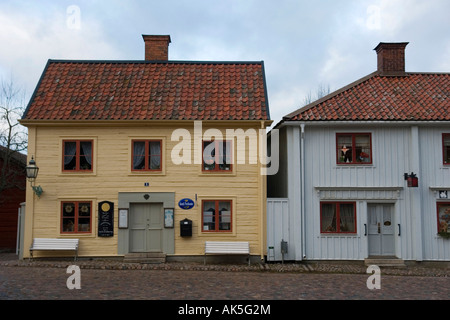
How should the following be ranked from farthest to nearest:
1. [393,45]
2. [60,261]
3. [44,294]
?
[393,45] → [60,261] → [44,294]

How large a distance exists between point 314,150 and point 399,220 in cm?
381

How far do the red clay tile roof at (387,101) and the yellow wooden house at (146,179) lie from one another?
240 cm

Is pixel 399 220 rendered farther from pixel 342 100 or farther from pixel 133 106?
pixel 133 106

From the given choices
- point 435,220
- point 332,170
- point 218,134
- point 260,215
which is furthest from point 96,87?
point 435,220

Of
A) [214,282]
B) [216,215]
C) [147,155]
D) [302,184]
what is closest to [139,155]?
[147,155]

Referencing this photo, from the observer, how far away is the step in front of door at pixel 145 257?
1653cm

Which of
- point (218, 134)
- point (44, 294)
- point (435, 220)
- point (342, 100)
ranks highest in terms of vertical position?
point (342, 100)

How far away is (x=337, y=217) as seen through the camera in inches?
677

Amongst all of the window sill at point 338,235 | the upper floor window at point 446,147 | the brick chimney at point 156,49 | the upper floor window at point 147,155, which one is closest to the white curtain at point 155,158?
the upper floor window at point 147,155

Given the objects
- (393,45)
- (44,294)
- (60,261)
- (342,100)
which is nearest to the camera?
(44,294)

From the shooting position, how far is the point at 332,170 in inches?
683

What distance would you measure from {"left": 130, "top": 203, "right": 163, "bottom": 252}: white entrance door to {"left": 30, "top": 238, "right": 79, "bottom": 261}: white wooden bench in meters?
1.92

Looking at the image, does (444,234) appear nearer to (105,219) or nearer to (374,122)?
(374,122)

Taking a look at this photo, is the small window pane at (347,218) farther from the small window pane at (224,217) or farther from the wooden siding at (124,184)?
the small window pane at (224,217)
